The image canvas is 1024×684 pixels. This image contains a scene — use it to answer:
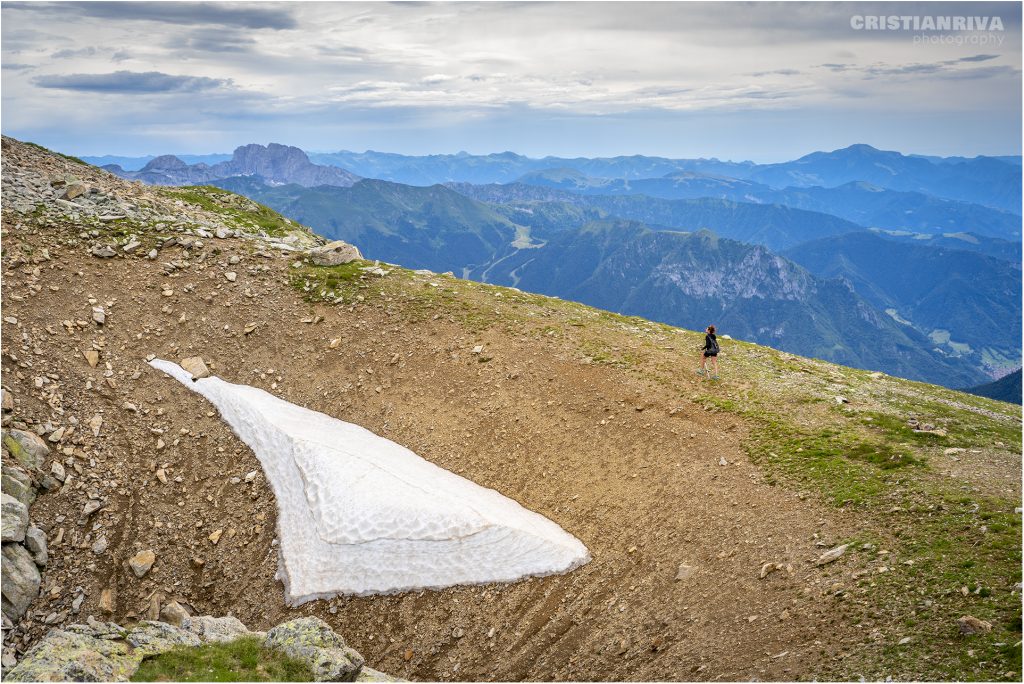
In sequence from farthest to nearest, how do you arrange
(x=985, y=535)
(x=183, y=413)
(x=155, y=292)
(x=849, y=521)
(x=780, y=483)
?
1. (x=155, y=292)
2. (x=183, y=413)
3. (x=780, y=483)
4. (x=849, y=521)
5. (x=985, y=535)

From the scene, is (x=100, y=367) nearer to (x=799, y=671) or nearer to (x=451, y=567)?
(x=451, y=567)

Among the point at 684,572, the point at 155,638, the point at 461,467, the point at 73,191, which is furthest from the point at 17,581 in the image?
the point at 73,191

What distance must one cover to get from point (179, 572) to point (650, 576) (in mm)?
20963

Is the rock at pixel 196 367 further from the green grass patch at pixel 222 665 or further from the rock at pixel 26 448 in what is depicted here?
the green grass patch at pixel 222 665

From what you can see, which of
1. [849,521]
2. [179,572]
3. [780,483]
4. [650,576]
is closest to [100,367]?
[179,572]

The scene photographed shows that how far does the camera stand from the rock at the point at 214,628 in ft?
63.8

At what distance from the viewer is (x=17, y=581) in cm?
2364

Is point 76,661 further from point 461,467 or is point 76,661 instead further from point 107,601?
point 461,467

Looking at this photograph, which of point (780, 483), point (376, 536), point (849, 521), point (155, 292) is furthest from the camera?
point (155, 292)

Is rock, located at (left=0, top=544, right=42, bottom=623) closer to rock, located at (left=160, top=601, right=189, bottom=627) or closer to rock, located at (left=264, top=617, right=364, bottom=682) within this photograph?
rock, located at (left=160, top=601, right=189, bottom=627)

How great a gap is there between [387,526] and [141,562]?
1139cm

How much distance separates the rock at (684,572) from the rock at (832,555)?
4226 mm

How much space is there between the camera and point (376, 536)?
2525cm

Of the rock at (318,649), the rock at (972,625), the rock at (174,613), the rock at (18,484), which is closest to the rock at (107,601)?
the rock at (174,613)
